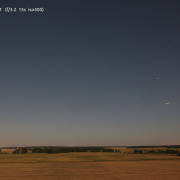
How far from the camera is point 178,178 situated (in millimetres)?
18266

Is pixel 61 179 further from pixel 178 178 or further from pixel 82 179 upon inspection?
pixel 178 178

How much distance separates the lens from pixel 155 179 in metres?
17.8

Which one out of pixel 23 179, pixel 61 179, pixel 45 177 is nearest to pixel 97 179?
pixel 61 179

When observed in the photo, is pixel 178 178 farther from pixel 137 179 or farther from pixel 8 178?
pixel 8 178

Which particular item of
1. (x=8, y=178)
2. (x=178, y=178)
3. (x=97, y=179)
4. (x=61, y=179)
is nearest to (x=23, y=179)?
(x=8, y=178)

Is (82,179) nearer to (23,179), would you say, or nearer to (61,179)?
(61,179)

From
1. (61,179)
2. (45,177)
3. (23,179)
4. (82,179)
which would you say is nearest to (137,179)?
(82,179)

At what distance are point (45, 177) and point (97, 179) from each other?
5.13 meters

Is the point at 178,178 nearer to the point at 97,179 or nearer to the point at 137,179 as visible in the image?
the point at 137,179

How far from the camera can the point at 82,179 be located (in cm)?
1792

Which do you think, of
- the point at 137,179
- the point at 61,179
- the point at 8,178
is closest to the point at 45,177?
the point at 61,179

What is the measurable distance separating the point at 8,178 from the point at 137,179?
39.9ft

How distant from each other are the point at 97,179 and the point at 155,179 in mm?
5391

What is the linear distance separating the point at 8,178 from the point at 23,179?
1540 mm
